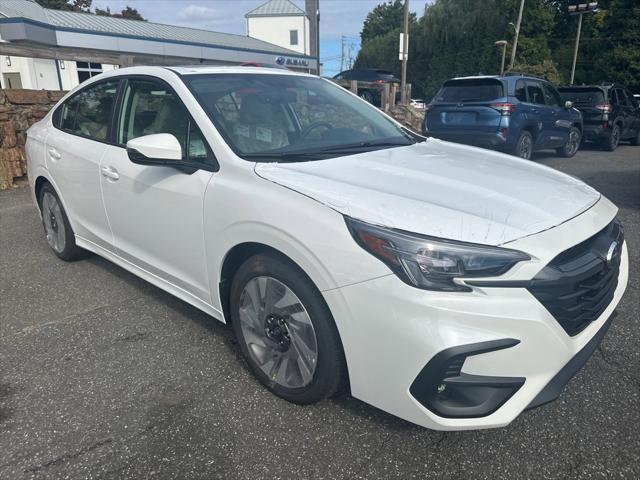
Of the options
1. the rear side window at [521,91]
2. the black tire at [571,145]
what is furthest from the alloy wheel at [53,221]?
the black tire at [571,145]

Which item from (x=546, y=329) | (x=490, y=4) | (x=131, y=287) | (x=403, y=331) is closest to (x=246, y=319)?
(x=403, y=331)

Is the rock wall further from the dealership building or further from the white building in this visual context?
the white building

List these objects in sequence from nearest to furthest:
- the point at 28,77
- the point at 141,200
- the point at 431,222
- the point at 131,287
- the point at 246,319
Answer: the point at 431,222
the point at 246,319
the point at 141,200
the point at 131,287
the point at 28,77

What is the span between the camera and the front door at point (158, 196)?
263 cm

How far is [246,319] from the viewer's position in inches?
98.7

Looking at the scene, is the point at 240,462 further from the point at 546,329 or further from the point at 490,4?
the point at 490,4

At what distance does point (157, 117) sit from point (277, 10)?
58.6 m

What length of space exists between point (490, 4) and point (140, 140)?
43.3m

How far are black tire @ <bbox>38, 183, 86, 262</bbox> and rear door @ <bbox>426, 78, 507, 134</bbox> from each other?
22.7ft

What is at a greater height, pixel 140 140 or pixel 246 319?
pixel 140 140

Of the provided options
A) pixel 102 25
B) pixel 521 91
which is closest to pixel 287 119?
pixel 521 91

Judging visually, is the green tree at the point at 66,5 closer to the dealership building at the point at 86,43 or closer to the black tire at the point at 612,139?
the dealership building at the point at 86,43

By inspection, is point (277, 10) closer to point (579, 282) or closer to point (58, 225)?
point (58, 225)

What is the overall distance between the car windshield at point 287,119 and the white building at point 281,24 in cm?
5535
